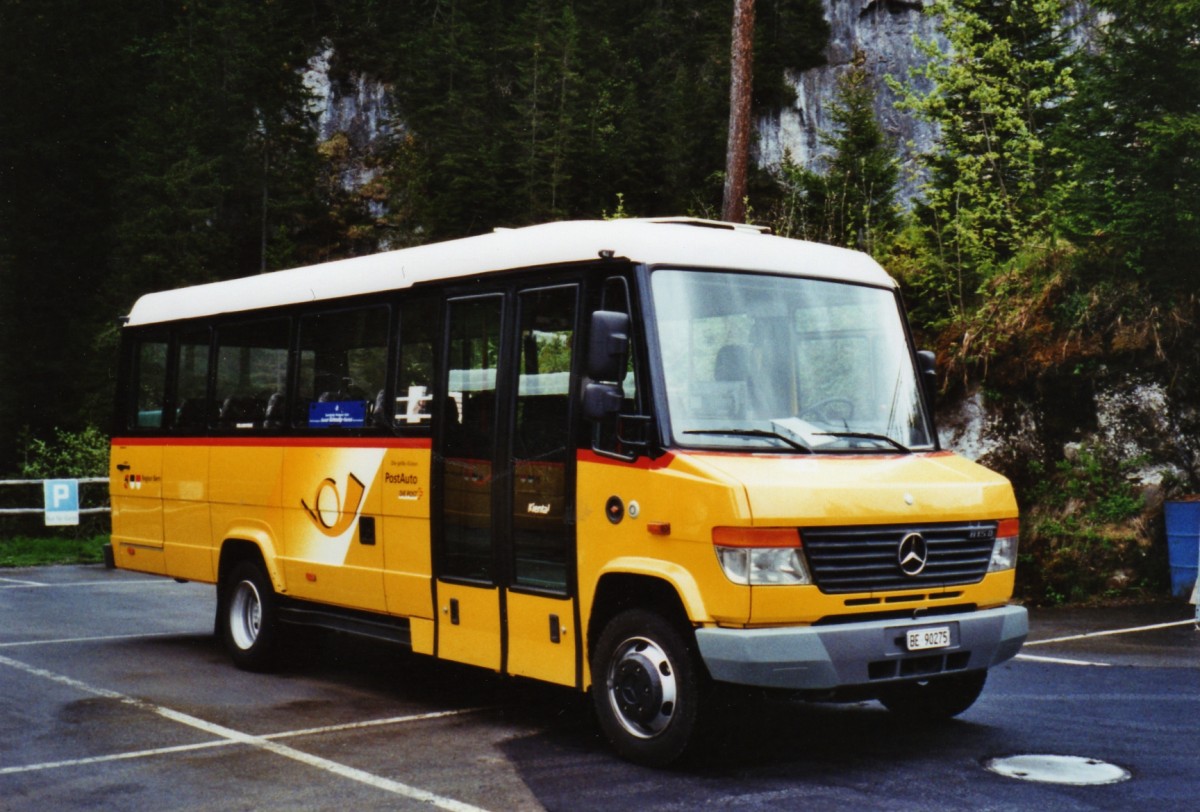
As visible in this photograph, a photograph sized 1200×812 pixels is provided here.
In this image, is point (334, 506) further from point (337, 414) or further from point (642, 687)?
point (642, 687)

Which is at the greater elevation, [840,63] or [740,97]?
[840,63]

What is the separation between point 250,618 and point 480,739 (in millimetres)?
3655

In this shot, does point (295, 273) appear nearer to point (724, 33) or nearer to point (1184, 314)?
point (1184, 314)

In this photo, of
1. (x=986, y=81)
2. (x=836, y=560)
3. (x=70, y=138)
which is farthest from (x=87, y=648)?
(x=70, y=138)

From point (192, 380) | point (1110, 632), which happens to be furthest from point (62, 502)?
point (1110, 632)

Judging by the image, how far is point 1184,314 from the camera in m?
15.6

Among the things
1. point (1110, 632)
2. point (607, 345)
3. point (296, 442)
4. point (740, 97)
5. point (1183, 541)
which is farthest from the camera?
point (740, 97)

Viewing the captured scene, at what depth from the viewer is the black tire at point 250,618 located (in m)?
10.7

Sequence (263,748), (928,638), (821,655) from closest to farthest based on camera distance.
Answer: (821,655)
(928,638)
(263,748)

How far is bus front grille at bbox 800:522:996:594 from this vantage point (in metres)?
6.88

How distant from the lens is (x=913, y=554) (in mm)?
7211

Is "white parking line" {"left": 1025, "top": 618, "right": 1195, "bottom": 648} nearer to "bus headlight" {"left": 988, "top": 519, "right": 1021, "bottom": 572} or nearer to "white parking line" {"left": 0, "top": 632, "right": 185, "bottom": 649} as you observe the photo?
"bus headlight" {"left": 988, "top": 519, "right": 1021, "bottom": 572}

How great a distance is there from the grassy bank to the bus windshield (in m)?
16.1

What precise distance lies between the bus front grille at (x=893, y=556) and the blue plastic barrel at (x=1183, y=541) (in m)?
7.59
